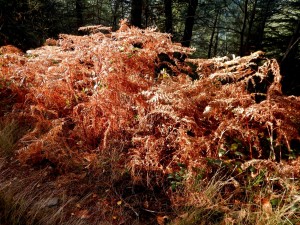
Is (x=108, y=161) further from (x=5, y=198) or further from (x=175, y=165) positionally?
(x=5, y=198)

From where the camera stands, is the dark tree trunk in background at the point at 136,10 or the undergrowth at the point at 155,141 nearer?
the undergrowth at the point at 155,141

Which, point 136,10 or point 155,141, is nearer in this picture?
point 155,141

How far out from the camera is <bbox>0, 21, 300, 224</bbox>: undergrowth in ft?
6.66

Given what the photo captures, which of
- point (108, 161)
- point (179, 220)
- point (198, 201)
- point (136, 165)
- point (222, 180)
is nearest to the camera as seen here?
point (179, 220)

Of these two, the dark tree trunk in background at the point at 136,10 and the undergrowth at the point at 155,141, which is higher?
the dark tree trunk in background at the point at 136,10

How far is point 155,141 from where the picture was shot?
246 centimetres

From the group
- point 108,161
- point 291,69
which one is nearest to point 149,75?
point 108,161

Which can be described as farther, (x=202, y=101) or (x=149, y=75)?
(x=149, y=75)

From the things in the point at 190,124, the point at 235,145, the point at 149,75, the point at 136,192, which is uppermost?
the point at 149,75

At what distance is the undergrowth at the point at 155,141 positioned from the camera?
6.66 feet

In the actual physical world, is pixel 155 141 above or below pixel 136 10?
below

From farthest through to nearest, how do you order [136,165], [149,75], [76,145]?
[149,75]
[76,145]
[136,165]

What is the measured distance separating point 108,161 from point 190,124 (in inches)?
37.8

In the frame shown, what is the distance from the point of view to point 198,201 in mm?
2014
